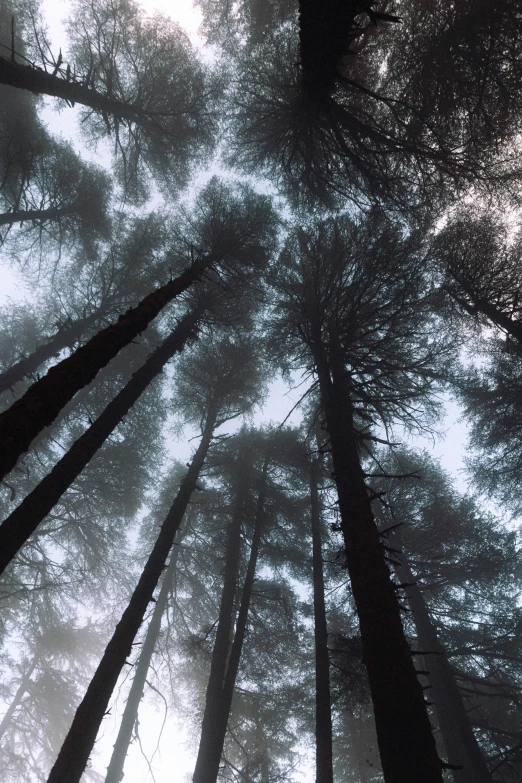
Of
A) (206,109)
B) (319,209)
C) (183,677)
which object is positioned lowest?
(183,677)

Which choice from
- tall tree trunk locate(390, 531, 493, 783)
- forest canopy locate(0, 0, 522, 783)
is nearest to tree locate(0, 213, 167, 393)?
forest canopy locate(0, 0, 522, 783)

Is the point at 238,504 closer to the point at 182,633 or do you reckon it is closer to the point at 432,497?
the point at 432,497

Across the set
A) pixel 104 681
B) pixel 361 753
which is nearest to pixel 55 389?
pixel 104 681

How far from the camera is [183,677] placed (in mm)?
16188

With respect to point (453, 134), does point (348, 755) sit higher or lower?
lower

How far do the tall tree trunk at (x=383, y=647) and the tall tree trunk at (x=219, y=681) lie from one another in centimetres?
541

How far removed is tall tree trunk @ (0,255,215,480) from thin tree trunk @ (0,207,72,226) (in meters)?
8.21

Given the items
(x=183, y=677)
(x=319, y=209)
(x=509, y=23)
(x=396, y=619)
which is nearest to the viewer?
(x=396, y=619)

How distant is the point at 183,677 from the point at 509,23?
23.0 meters

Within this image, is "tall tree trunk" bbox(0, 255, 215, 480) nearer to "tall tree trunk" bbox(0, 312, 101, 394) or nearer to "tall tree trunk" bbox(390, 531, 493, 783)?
"tall tree trunk" bbox(390, 531, 493, 783)

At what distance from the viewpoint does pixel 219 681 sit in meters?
8.04

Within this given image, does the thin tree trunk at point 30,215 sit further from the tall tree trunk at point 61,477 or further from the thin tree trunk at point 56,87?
the tall tree trunk at point 61,477

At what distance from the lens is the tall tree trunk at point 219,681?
6.90 metres

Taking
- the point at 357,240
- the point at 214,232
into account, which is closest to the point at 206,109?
the point at 214,232
